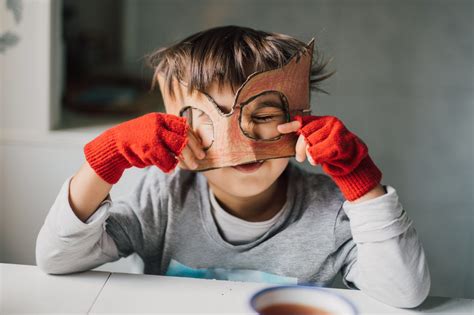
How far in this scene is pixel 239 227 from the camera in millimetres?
922

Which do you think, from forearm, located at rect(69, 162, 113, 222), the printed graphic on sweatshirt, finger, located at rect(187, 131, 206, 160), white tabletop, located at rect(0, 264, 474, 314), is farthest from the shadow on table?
forearm, located at rect(69, 162, 113, 222)

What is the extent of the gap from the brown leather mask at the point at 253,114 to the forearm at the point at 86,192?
14 cm

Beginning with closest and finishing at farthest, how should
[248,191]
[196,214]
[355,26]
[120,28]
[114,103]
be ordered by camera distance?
[248,191], [196,214], [114,103], [355,26], [120,28]

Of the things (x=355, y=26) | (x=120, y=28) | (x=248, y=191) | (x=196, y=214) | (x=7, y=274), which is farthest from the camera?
(x=120, y=28)

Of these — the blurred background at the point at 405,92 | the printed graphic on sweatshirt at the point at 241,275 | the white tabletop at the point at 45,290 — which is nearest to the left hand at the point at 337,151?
the printed graphic on sweatshirt at the point at 241,275

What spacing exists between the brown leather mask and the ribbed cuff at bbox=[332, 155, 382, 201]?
9 centimetres

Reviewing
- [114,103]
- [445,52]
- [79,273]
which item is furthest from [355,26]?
[79,273]

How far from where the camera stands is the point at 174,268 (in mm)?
930

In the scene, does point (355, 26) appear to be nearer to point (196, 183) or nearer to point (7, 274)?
point (196, 183)

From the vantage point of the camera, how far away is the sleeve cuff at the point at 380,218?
0.75 metres

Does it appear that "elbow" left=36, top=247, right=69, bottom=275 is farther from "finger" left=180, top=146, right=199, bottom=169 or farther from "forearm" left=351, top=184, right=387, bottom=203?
"forearm" left=351, top=184, right=387, bottom=203

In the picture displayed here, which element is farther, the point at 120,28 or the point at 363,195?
the point at 120,28

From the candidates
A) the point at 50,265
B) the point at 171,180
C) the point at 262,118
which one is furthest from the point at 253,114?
the point at 50,265

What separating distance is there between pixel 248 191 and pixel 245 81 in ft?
0.56
